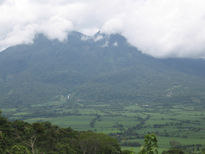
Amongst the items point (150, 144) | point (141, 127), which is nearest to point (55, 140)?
point (150, 144)

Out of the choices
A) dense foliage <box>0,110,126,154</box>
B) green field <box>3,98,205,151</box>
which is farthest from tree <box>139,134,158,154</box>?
green field <box>3,98,205,151</box>

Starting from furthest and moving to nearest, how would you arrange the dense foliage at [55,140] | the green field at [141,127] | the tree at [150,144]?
the green field at [141,127] < the dense foliage at [55,140] < the tree at [150,144]

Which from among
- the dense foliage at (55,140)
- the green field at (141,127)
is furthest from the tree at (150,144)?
the green field at (141,127)

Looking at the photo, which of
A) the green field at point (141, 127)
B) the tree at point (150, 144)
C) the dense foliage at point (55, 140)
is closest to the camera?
the tree at point (150, 144)

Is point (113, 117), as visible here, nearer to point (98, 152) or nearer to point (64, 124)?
point (64, 124)

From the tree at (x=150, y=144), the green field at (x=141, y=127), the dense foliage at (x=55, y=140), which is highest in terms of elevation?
the tree at (x=150, y=144)

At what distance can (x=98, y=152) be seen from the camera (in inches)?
1502

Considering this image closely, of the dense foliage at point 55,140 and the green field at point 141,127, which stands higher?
the dense foliage at point 55,140

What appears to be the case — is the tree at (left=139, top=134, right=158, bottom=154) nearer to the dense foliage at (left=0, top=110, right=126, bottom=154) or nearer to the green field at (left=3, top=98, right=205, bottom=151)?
the dense foliage at (left=0, top=110, right=126, bottom=154)

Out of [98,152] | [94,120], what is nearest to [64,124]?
[94,120]

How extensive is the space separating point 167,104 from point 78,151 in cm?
14859

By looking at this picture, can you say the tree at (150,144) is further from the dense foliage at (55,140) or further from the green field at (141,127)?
the green field at (141,127)

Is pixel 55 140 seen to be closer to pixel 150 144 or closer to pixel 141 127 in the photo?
pixel 150 144

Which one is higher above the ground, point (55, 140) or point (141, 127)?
point (55, 140)
